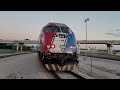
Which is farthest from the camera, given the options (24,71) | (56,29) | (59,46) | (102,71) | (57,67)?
(102,71)

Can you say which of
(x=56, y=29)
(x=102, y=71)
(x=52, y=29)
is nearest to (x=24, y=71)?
(x=52, y=29)

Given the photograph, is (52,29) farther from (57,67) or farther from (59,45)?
(57,67)

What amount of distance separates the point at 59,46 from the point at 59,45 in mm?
67

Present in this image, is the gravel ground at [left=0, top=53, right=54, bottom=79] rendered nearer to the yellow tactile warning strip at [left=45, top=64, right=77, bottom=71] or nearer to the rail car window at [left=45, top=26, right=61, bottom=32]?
the yellow tactile warning strip at [left=45, top=64, right=77, bottom=71]

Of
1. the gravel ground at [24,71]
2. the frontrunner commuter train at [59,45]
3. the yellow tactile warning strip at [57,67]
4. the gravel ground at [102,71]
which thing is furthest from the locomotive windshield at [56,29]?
the gravel ground at [102,71]

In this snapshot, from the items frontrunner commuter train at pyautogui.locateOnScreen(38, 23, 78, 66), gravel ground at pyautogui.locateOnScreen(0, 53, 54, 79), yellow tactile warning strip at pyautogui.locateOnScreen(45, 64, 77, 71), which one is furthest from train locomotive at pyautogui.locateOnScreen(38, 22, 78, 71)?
gravel ground at pyautogui.locateOnScreen(0, 53, 54, 79)

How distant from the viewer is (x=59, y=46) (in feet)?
44.5

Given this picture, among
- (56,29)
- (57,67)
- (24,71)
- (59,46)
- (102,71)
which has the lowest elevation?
(102,71)

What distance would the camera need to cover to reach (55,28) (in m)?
14.3
